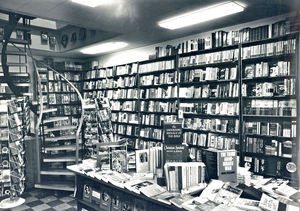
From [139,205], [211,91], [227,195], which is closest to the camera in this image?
[227,195]

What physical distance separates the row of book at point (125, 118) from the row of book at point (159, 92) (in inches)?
22.6

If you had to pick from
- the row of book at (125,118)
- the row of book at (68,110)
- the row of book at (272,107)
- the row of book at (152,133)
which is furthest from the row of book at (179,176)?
the row of book at (68,110)

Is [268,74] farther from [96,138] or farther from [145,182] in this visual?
[96,138]

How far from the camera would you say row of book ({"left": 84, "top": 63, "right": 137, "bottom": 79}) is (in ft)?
19.1

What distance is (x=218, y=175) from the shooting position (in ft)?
7.07

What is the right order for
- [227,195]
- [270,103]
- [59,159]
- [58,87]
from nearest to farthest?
[227,195]
[270,103]
[59,159]
[58,87]

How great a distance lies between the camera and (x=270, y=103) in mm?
3682

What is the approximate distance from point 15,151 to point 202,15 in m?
3.84

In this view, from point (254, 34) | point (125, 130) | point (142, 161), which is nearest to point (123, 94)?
point (125, 130)

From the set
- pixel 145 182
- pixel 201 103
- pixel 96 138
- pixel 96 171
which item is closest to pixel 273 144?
pixel 201 103

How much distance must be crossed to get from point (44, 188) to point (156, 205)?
3.02m

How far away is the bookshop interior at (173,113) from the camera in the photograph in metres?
2.16

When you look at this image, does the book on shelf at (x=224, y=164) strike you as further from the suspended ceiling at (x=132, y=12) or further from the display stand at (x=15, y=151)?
the display stand at (x=15, y=151)

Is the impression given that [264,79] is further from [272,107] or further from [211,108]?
[211,108]
